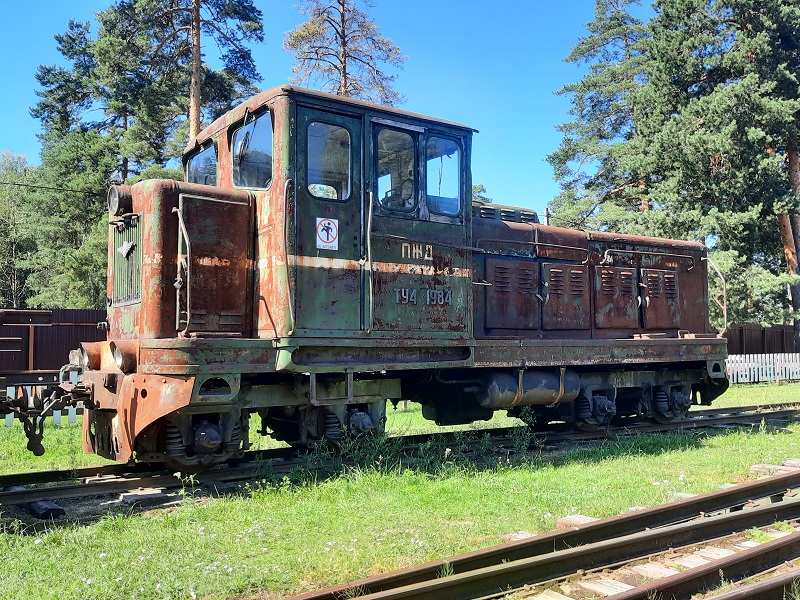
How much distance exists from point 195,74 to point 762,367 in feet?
73.5

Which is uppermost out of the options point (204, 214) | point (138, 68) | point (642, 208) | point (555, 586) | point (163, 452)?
point (138, 68)

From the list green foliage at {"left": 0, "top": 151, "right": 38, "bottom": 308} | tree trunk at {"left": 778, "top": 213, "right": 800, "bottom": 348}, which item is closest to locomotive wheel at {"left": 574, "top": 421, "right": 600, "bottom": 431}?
tree trunk at {"left": 778, "top": 213, "right": 800, "bottom": 348}

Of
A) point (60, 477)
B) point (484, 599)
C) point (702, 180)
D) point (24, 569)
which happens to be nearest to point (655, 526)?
point (484, 599)

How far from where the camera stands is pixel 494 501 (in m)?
6.04

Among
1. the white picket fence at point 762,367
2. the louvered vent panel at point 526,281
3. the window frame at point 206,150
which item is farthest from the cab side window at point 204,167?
the white picket fence at point 762,367

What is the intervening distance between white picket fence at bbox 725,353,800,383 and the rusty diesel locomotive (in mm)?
16609

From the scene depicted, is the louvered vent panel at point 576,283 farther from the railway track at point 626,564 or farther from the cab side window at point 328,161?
the railway track at point 626,564

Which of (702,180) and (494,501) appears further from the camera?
(702,180)

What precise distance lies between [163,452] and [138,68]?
76.7 ft

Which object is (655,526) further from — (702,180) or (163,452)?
(702,180)

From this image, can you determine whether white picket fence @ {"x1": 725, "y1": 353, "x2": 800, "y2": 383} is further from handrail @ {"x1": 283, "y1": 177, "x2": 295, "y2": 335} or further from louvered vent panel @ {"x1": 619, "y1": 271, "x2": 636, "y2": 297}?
handrail @ {"x1": 283, "y1": 177, "x2": 295, "y2": 335}

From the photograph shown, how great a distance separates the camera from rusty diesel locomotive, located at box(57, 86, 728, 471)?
6375 millimetres

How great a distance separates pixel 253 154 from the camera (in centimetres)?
705

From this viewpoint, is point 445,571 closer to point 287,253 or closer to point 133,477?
point 287,253
